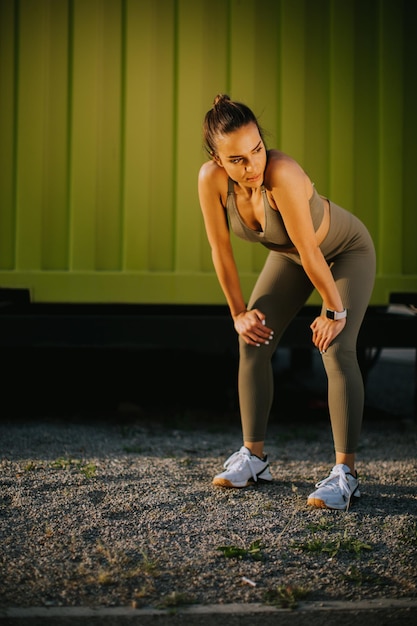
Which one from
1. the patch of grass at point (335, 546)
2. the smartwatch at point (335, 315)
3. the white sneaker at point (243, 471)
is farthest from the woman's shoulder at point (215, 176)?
the patch of grass at point (335, 546)

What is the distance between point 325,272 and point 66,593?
4.77ft

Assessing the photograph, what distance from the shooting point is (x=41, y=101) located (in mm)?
4309

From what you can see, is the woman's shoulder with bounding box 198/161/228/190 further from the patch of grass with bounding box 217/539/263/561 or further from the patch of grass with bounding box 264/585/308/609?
the patch of grass with bounding box 264/585/308/609

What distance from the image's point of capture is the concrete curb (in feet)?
6.42

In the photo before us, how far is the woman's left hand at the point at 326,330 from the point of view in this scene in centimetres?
289

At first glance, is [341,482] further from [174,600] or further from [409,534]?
[174,600]

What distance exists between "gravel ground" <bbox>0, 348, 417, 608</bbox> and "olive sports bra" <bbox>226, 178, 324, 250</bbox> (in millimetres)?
1047

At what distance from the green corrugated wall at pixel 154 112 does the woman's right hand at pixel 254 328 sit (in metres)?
1.32

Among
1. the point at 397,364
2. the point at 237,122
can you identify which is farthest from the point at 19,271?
the point at 397,364

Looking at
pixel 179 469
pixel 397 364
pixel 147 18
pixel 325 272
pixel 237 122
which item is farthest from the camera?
pixel 397 364

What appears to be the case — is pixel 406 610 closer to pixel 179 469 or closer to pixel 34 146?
pixel 179 469

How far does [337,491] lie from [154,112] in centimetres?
251

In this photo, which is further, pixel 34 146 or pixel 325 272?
pixel 34 146

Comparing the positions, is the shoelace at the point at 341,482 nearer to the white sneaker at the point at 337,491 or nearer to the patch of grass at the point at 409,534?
the white sneaker at the point at 337,491
